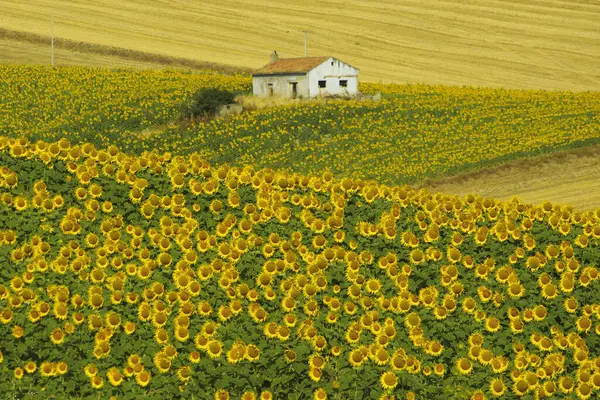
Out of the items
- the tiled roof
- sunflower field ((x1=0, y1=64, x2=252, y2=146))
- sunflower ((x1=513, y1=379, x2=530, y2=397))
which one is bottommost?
sunflower field ((x1=0, y1=64, x2=252, y2=146))

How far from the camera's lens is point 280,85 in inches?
1715

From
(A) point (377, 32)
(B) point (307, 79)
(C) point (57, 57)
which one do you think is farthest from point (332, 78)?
(C) point (57, 57)

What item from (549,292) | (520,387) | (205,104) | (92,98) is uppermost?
(549,292)

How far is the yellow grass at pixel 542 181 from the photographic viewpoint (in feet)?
82.9

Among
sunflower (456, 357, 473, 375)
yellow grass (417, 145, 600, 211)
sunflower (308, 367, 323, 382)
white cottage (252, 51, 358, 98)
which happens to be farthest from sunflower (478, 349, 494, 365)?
white cottage (252, 51, 358, 98)

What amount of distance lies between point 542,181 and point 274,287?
70.0ft

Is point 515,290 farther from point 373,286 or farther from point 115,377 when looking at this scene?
point 115,377

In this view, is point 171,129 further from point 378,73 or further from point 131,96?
point 378,73

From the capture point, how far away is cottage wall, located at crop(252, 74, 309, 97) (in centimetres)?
4294

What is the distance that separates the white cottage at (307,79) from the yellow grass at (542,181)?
16337 millimetres

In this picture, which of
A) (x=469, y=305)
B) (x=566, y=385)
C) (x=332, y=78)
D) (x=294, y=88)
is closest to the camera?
(x=566, y=385)

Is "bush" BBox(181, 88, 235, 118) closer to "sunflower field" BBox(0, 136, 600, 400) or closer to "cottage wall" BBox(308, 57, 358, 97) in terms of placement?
"cottage wall" BBox(308, 57, 358, 97)

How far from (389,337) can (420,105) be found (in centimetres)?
3202

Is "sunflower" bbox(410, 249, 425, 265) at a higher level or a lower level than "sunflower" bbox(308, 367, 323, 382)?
higher
